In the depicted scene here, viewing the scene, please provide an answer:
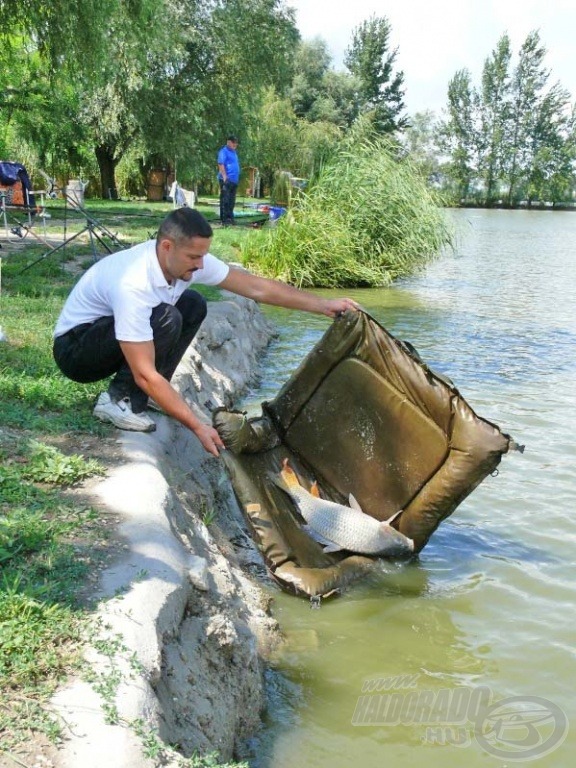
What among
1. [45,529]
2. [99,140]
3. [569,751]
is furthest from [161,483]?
[99,140]

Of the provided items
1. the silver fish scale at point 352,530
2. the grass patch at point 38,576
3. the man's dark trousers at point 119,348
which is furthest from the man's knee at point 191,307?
the silver fish scale at point 352,530

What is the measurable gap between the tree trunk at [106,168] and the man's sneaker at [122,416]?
24.2 m

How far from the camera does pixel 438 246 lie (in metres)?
15.9

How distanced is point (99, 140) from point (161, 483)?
24.2 metres

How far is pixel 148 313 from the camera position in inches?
163

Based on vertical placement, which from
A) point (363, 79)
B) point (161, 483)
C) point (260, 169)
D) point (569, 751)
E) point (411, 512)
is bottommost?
point (569, 751)

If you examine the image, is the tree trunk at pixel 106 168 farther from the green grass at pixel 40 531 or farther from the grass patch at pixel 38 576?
the grass patch at pixel 38 576

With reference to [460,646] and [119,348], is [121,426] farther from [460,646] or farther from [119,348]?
[460,646]

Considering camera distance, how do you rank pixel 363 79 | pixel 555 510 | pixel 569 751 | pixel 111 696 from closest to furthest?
pixel 111 696, pixel 569 751, pixel 555 510, pixel 363 79

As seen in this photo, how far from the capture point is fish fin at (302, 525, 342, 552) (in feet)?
14.8

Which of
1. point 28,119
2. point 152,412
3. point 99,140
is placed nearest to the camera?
point 152,412

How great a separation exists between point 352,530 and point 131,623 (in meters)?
1.89

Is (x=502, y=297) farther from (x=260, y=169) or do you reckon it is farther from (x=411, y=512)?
(x=260, y=169)

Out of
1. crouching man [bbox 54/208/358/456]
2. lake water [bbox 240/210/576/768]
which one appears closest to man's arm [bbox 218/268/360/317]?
crouching man [bbox 54/208/358/456]
